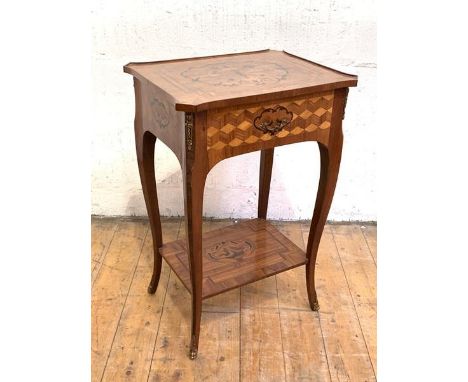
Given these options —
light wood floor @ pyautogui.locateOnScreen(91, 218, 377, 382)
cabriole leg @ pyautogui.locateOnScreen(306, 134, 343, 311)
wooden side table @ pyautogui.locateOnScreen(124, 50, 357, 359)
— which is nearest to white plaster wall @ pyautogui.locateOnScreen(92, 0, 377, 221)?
light wood floor @ pyautogui.locateOnScreen(91, 218, 377, 382)

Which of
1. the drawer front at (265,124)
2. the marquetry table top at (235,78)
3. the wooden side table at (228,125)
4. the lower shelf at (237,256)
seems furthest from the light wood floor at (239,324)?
the marquetry table top at (235,78)

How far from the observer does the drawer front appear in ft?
4.45

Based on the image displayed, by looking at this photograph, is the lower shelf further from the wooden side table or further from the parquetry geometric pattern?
the parquetry geometric pattern

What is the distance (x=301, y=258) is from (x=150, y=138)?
0.72m

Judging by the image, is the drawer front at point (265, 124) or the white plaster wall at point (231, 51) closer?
the drawer front at point (265, 124)

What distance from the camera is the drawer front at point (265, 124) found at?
1355mm

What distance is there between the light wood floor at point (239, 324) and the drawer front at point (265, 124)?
720 millimetres

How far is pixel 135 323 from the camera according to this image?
181 centimetres

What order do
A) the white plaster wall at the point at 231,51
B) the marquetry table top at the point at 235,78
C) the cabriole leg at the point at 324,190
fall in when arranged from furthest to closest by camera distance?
the white plaster wall at the point at 231,51, the cabriole leg at the point at 324,190, the marquetry table top at the point at 235,78

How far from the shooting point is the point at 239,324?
182cm

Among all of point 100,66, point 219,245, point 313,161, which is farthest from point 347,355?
point 100,66

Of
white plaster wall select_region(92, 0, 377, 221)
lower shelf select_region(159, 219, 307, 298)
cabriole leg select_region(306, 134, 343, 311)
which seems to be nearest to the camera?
cabriole leg select_region(306, 134, 343, 311)

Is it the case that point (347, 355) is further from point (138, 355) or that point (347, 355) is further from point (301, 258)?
point (138, 355)

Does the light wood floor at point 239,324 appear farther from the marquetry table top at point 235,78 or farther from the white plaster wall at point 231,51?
the marquetry table top at point 235,78
